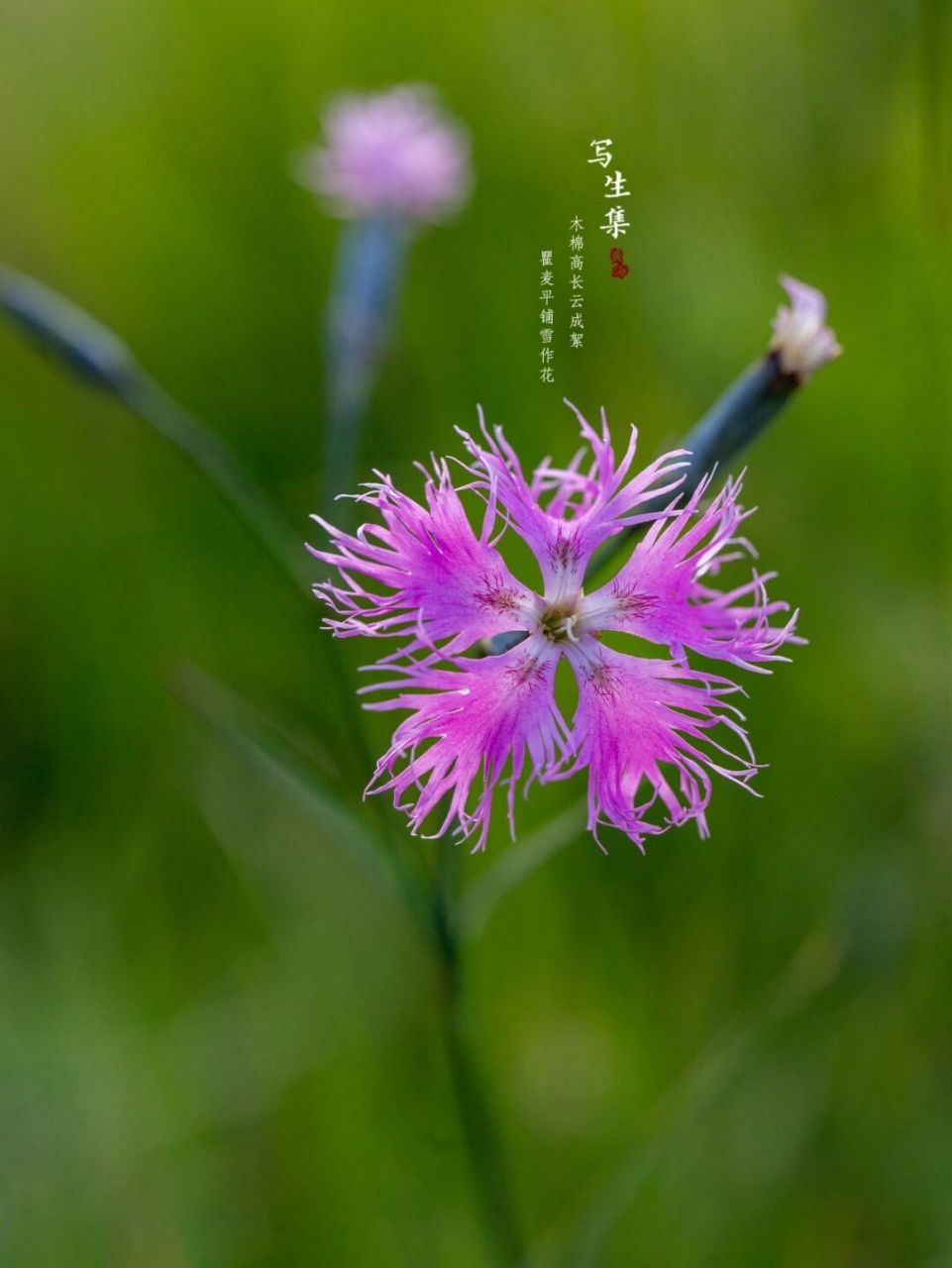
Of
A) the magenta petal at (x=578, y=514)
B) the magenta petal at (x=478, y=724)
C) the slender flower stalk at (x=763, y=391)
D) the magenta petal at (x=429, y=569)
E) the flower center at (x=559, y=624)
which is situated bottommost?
the magenta petal at (x=478, y=724)

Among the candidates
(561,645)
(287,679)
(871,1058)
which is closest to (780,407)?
(561,645)

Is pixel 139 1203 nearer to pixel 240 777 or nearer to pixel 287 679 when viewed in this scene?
pixel 240 777

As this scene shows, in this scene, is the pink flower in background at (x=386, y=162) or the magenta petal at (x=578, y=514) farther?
the pink flower in background at (x=386, y=162)

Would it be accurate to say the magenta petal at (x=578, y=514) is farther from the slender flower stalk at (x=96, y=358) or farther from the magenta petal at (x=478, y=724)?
the slender flower stalk at (x=96, y=358)

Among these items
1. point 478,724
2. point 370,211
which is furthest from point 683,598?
point 370,211

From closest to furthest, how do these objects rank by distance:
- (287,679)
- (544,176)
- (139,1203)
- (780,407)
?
(780,407) → (139,1203) → (287,679) → (544,176)

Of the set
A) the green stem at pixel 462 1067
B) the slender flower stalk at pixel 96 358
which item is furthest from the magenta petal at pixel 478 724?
the slender flower stalk at pixel 96 358
